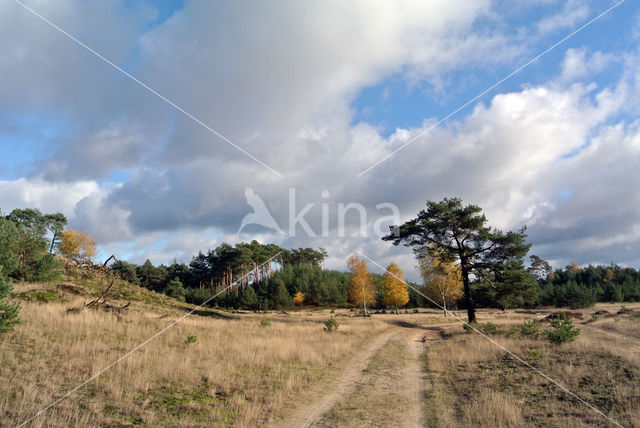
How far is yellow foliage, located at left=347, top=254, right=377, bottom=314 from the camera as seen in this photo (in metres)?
53.1

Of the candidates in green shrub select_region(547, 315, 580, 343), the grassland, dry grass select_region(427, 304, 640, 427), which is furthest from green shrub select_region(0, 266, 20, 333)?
green shrub select_region(547, 315, 580, 343)

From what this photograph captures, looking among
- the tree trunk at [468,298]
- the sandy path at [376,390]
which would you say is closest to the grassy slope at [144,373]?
the sandy path at [376,390]

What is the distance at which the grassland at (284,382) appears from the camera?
741cm

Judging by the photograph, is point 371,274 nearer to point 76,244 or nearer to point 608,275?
point 76,244

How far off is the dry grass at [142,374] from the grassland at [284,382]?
0.04 m

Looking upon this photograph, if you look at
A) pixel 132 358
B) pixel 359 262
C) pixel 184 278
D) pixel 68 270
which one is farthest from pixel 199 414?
pixel 184 278

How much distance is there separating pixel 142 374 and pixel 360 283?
46.1 meters

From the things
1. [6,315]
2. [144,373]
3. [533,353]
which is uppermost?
[6,315]

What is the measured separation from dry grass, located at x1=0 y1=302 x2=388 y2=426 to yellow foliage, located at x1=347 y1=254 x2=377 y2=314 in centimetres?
3748

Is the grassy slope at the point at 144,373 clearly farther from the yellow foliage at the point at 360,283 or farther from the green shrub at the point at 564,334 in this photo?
the yellow foliage at the point at 360,283

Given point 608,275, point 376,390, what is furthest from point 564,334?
point 608,275

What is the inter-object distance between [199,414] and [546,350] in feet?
43.6

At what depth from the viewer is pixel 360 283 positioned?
53.8 metres

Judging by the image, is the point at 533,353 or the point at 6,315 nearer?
the point at 6,315
